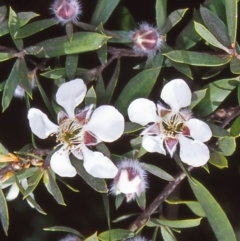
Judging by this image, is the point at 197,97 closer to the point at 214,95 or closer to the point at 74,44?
the point at 214,95

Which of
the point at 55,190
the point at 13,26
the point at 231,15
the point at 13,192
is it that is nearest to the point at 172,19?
the point at 231,15

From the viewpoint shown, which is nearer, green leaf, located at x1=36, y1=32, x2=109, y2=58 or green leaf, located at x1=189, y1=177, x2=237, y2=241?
green leaf, located at x1=36, y1=32, x2=109, y2=58

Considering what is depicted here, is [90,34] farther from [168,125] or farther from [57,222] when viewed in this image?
[57,222]

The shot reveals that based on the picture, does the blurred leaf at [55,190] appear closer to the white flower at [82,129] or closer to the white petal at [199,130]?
the white flower at [82,129]

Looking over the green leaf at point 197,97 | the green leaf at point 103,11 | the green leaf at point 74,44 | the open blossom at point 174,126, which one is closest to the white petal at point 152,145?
the open blossom at point 174,126

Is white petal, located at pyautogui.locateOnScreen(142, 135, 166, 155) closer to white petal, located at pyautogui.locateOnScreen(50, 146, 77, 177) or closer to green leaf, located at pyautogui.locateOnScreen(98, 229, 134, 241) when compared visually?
white petal, located at pyautogui.locateOnScreen(50, 146, 77, 177)

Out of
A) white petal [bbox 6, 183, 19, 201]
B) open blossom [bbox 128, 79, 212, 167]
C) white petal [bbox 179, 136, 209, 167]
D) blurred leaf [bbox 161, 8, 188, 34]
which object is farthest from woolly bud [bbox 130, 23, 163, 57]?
white petal [bbox 6, 183, 19, 201]

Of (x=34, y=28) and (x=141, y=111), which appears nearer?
(x=141, y=111)
